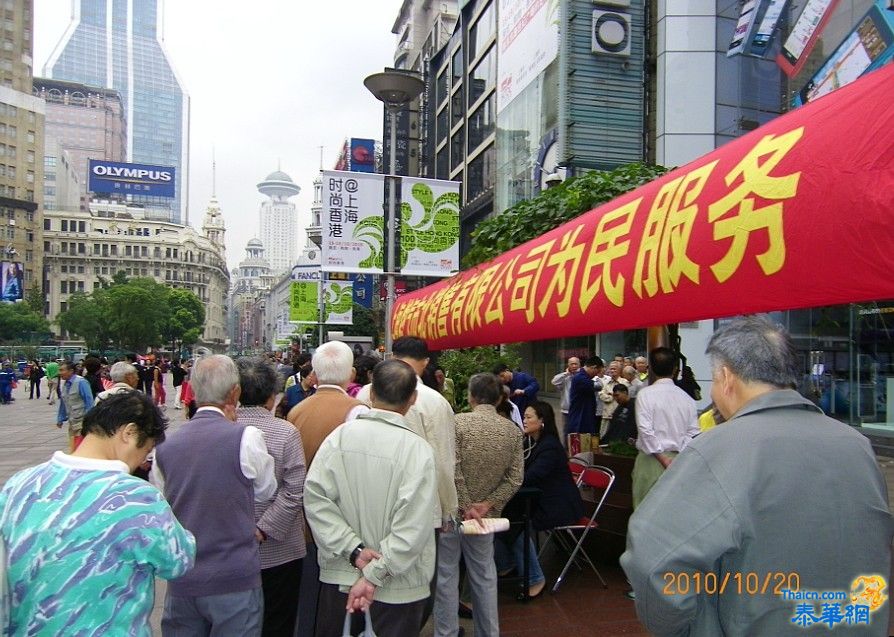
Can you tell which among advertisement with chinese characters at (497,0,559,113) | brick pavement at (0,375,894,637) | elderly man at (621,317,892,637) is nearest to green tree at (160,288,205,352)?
advertisement with chinese characters at (497,0,559,113)

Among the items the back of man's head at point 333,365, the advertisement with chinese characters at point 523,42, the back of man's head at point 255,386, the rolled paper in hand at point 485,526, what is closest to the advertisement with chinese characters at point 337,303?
the advertisement with chinese characters at point 523,42

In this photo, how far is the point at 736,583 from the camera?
1.66 m

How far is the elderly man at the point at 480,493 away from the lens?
3.91 meters

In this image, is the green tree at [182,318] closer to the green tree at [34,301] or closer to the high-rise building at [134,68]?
the green tree at [34,301]

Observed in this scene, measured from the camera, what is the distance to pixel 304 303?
2564 cm

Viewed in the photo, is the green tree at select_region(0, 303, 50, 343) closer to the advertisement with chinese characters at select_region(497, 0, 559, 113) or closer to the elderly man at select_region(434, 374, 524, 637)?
the advertisement with chinese characters at select_region(497, 0, 559, 113)

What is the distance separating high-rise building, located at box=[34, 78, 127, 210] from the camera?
124750 millimetres

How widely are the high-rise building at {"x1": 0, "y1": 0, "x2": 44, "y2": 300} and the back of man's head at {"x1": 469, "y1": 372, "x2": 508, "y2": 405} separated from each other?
88711 millimetres

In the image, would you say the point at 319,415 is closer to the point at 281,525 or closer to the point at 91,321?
the point at 281,525

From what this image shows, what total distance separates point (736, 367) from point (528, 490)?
3090mm

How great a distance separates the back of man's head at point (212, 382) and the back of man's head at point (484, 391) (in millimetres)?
1698

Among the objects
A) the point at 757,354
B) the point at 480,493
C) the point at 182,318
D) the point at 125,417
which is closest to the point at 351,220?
the point at 480,493

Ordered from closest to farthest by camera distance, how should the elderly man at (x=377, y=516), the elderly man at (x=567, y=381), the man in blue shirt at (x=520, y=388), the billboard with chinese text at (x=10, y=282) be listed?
the elderly man at (x=377, y=516), the man in blue shirt at (x=520, y=388), the elderly man at (x=567, y=381), the billboard with chinese text at (x=10, y=282)

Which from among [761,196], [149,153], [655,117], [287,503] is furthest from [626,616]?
[149,153]
